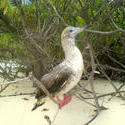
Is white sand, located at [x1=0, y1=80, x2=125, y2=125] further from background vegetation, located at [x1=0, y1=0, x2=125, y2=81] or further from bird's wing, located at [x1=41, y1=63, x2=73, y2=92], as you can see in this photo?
bird's wing, located at [x1=41, y1=63, x2=73, y2=92]

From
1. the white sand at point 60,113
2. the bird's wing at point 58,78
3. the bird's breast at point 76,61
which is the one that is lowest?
the white sand at point 60,113

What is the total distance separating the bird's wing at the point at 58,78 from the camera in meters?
1.78

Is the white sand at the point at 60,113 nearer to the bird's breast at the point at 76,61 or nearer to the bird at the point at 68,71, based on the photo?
the bird at the point at 68,71

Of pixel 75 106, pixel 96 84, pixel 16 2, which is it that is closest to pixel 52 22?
pixel 16 2

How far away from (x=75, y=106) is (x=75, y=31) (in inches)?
55.0

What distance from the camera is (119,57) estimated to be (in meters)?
4.13

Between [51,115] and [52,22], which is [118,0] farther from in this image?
[51,115]

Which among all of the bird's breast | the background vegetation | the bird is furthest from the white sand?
the bird's breast

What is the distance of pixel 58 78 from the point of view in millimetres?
1848

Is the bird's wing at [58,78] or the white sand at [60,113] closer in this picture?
the bird's wing at [58,78]

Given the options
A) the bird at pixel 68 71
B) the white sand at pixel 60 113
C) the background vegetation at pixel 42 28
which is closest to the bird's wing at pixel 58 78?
the bird at pixel 68 71

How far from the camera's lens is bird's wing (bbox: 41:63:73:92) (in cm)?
178

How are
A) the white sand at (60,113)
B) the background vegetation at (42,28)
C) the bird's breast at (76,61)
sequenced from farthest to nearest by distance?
the background vegetation at (42,28) < the white sand at (60,113) < the bird's breast at (76,61)

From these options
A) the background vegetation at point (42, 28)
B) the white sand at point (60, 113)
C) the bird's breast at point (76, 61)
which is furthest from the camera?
the background vegetation at point (42, 28)
